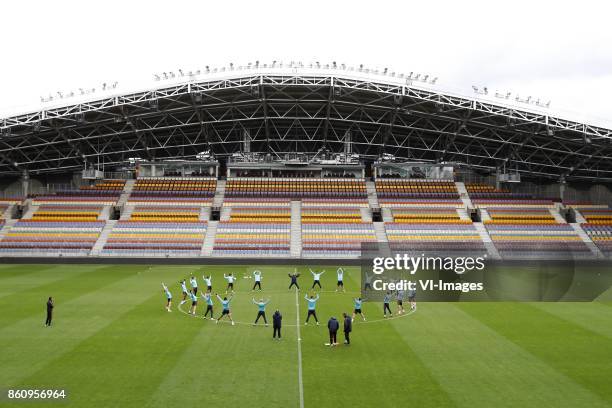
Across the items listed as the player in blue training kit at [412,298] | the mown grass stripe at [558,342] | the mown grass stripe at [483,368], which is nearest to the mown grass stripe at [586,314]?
the mown grass stripe at [558,342]

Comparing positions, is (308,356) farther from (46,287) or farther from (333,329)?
(46,287)

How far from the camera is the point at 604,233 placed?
186 feet

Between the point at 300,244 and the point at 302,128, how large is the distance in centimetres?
1344

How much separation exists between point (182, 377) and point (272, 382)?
2.76m

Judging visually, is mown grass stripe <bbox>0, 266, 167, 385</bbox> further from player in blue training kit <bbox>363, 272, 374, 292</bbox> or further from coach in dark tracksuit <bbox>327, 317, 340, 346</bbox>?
player in blue training kit <bbox>363, 272, 374, 292</bbox>

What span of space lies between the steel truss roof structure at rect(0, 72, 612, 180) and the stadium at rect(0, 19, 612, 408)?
29 centimetres

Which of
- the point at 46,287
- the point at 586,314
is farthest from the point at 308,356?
the point at 46,287

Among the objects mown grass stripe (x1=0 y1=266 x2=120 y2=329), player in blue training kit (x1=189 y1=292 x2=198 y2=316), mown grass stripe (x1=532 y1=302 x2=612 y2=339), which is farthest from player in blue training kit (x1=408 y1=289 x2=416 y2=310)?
mown grass stripe (x1=0 y1=266 x2=120 y2=329)

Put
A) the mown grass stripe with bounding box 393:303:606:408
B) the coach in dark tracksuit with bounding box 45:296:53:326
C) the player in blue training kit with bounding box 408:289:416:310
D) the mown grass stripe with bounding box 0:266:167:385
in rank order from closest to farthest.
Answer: the mown grass stripe with bounding box 393:303:606:408, the mown grass stripe with bounding box 0:266:167:385, the coach in dark tracksuit with bounding box 45:296:53:326, the player in blue training kit with bounding box 408:289:416:310

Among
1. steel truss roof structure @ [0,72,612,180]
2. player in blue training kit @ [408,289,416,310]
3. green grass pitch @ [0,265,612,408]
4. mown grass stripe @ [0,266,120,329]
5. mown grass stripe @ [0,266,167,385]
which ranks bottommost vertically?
mown grass stripe @ [0,266,120,329]

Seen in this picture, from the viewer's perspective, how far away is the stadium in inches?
631

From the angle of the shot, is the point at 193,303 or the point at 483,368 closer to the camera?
the point at 483,368

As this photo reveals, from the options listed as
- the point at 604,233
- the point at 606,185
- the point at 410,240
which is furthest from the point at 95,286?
the point at 606,185

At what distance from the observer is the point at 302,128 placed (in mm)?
58250
